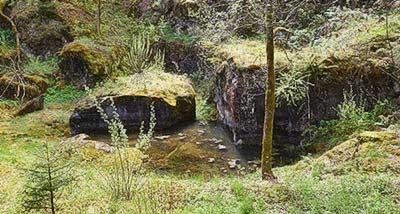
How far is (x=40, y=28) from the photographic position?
16422 millimetres

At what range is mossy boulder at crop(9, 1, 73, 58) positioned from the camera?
53.1 feet

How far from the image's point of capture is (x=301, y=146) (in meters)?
10.1

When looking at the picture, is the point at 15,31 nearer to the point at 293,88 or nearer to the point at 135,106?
the point at 135,106

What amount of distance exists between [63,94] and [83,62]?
120cm

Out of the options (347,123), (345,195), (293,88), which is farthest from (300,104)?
(345,195)

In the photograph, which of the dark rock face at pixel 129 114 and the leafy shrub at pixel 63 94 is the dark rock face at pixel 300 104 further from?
the leafy shrub at pixel 63 94

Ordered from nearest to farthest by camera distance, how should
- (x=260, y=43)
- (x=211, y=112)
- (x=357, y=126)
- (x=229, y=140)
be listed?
(x=357, y=126)
(x=229, y=140)
(x=260, y=43)
(x=211, y=112)

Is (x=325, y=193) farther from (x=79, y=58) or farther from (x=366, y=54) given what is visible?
(x=79, y=58)

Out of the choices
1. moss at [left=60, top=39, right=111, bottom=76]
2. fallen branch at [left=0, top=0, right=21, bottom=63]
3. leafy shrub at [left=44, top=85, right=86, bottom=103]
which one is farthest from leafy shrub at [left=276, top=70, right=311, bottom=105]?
fallen branch at [left=0, top=0, right=21, bottom=63]

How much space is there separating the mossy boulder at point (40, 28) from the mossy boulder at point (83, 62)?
1.64 meters

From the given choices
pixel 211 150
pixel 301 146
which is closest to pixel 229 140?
pixel 211 150

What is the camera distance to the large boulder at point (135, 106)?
1214 centimetres

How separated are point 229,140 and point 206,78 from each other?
16.4 feet

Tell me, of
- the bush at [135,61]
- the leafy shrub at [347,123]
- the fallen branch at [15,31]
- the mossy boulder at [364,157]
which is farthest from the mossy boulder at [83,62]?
the mossy boulder at [364,157]
